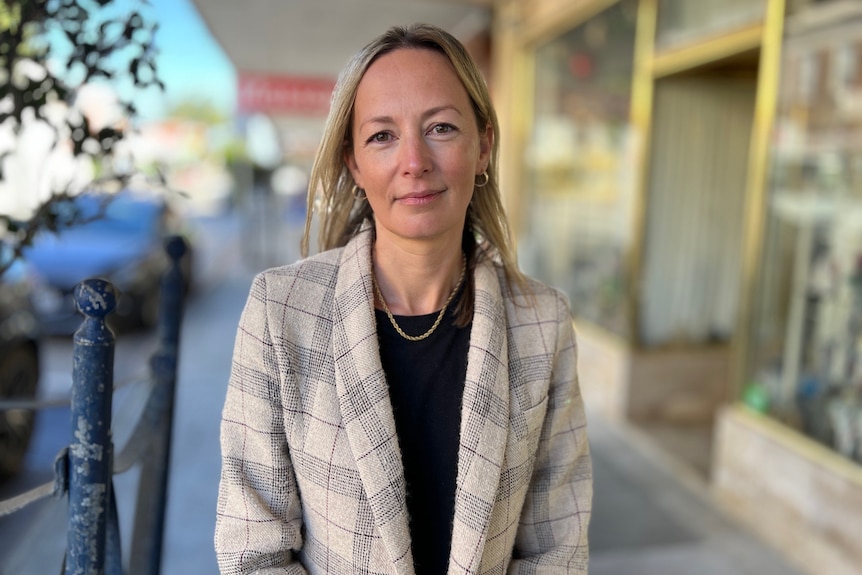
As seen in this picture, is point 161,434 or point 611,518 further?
point 611,518

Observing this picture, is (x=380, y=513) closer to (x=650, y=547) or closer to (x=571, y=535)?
(x=571, y=535)

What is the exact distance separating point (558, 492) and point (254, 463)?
0.62 metres

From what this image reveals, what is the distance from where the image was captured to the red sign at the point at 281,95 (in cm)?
1135

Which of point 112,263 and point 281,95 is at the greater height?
point 281,95

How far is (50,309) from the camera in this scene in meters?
7.17

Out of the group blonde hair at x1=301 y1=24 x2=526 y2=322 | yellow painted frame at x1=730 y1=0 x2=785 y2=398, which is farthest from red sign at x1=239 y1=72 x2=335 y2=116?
blonde hair at x1=301 y1=24 x2=526 y2=322

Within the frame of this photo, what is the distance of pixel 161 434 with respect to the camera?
2.24 meters

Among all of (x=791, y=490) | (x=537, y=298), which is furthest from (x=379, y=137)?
(x=791, y=490)

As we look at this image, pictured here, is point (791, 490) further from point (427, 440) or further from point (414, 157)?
point (414, 157)

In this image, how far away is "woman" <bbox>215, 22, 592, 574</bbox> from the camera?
52.7 inches

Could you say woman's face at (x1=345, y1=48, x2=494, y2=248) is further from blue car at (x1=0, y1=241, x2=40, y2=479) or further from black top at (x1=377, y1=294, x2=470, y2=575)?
blue car at (x1=0, y1=241, x2=40, y2=479)

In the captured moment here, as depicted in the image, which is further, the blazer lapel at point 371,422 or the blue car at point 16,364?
the blue car at point 16,364

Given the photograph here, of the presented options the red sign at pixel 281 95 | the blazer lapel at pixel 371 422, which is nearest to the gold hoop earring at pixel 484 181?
the blazer lapel at pixel 371 422

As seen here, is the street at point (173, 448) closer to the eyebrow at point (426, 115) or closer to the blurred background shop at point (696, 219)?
the blurred background shop at point (696, 219)
